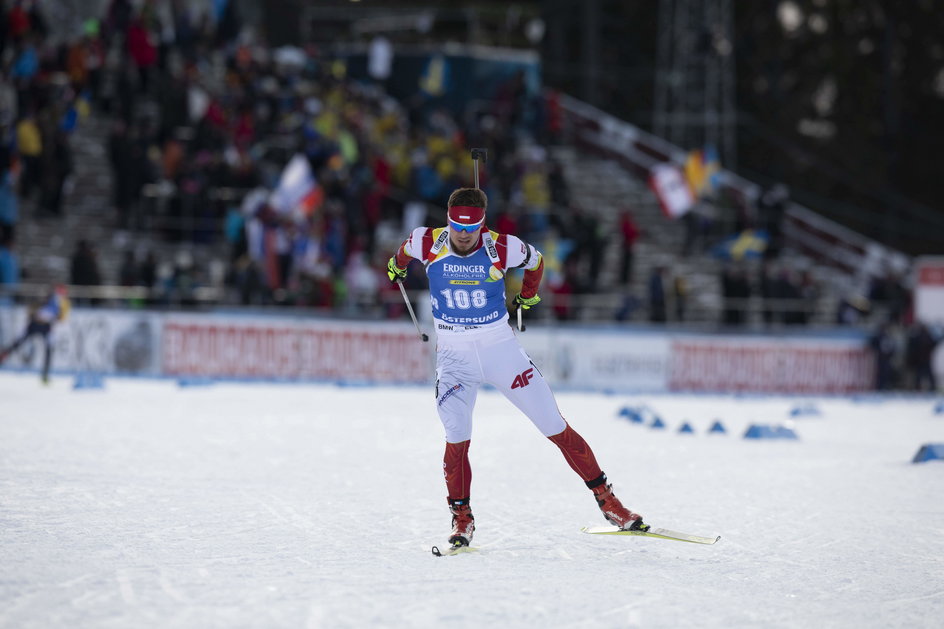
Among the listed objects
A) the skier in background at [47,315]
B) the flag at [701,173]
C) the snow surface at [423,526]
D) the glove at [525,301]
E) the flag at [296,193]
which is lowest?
the snow surface at [423,526]

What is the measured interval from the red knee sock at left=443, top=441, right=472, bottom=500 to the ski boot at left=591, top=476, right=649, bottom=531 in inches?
32.1

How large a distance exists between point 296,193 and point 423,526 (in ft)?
47.0

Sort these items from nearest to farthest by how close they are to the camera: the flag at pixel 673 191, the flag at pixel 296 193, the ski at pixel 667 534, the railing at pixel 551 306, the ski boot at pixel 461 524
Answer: the ski boot at pixel 461 524 → the ski at pixel 667 534 → the railing at pixel 551 306 → the flag at pixel 296 193 → the flag at pixel 673 191

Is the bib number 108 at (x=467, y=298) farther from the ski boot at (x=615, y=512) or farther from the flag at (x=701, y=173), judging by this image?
the flag at (x=701, y=173)

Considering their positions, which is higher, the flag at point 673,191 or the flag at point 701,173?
the flag at point 701,173

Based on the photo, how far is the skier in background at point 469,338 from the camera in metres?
7.48

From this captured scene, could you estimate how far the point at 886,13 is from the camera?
4794 centimetres

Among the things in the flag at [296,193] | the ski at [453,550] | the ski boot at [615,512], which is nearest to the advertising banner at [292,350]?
the flag at [296,193]

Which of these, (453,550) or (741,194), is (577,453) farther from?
(741,194)

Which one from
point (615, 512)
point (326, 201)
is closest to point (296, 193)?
point (326, 201)

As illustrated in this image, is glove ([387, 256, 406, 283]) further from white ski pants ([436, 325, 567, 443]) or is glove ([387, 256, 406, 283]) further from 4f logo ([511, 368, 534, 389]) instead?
4f logo ([511, 368, 534, 389])

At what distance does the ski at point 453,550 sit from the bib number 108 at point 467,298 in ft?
4.64

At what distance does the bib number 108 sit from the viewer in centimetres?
747

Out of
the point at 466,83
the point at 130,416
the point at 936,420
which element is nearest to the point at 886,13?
the point at 466,83
